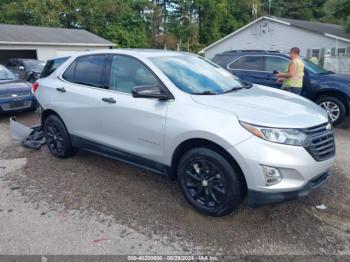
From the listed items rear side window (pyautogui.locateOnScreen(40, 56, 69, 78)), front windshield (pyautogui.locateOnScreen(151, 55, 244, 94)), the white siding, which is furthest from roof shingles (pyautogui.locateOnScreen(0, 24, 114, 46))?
front windshield (pyautogui.locateOnScreen(151, 55, 244, 94))

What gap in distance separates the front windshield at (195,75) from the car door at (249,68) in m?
4.07

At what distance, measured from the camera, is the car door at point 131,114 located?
3.89m

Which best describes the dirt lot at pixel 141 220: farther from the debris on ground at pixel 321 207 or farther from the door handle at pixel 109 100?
the door handle at pixel 109 100

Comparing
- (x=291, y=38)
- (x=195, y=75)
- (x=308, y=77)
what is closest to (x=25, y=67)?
(x=308, y=77)

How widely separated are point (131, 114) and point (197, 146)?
95 cm

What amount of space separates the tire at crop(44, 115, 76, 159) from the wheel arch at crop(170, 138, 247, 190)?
2128 millimetres

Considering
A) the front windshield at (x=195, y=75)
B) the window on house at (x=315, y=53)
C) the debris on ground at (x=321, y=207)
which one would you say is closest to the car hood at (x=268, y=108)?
the front windshield at (x=195, y=75)

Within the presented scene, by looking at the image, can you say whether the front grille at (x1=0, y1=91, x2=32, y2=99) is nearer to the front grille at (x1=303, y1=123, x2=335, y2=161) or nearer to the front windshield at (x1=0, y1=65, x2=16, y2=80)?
the front windshield at (x1=0, y1=65, x2=16, y2=80)

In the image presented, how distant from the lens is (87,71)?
16.1ft

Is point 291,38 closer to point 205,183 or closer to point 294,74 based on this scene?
point 294,74

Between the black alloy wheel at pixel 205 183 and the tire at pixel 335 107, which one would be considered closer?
the black alloy wheel at pixel 205 183

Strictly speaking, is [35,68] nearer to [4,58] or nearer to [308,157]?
[4,58]

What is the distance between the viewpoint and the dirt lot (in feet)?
10.6

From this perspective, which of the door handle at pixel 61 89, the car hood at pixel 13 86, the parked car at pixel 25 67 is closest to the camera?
the door handle at pixel 61 89
